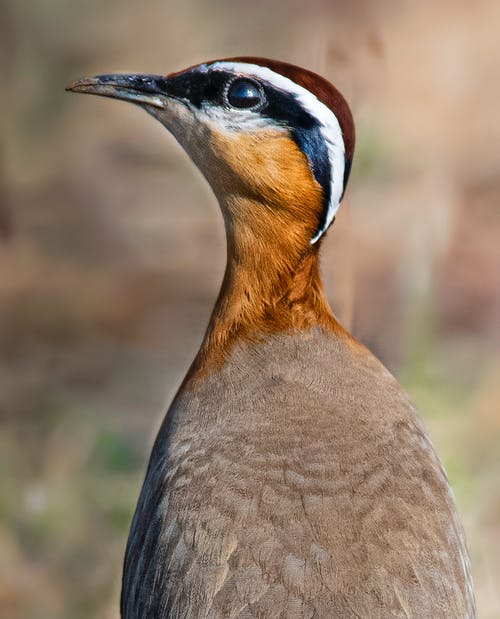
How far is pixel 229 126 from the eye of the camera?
12.0 feet

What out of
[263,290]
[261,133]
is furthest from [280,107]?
[263,290]

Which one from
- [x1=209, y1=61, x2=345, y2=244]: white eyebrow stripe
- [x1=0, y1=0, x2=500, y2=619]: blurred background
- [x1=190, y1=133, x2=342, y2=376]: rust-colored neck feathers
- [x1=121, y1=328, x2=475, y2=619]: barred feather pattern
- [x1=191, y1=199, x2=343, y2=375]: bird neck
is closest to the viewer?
[x1=121, y1=328, x2=475, y2=619]: barred feather pattern

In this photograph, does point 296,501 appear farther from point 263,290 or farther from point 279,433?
point 263,290

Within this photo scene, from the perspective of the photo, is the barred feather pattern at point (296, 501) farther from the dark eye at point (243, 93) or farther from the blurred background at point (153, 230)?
the blurred background at point (153, 230)

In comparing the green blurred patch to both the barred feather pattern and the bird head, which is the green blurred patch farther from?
the bird head

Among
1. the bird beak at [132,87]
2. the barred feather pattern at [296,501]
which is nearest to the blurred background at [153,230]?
the barred feather pattern at [296,501]

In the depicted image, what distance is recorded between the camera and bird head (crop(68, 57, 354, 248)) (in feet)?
11.9

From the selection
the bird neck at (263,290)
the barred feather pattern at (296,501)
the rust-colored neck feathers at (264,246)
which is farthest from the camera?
the bird neck at (263,290)

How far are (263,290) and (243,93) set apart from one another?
2.04 ft

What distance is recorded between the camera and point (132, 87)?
3789 mm

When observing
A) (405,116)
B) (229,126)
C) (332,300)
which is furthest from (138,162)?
(229,126)

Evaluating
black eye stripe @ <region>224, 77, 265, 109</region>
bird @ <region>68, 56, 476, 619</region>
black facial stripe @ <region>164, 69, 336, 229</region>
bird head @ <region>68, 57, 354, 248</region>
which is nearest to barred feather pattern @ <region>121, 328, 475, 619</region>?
bird @ <region>68, 56, 476, 619</region>

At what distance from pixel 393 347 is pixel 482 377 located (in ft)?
3.55

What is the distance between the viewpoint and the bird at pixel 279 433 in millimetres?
3279
